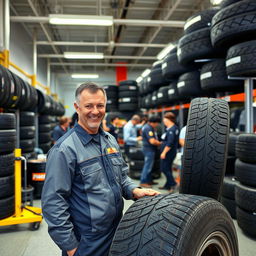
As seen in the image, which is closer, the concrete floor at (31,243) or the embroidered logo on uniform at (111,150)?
the embroidered logo on uniform at (111,150)

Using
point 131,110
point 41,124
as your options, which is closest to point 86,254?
point 41,124

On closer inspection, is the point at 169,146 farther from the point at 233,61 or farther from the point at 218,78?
the point at 233,61

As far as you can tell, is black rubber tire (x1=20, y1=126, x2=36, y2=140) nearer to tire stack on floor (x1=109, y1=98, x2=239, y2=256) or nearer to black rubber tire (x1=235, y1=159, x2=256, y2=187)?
black rubber tire (x1=235, y1=159, x2=256, y2=187)

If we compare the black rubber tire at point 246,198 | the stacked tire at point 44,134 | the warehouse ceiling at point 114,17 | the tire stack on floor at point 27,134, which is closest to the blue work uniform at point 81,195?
the black rubber tire at point 246,198

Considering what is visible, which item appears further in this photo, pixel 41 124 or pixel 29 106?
pixel 41 124

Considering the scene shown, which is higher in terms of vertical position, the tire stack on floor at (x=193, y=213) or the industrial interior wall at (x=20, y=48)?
the industrial interior wall at (x=20, y=48)

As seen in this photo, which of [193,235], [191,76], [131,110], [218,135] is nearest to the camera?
[193,235]

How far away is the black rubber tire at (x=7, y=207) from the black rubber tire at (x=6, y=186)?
52mm

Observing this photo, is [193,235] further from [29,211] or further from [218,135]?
[29,211]

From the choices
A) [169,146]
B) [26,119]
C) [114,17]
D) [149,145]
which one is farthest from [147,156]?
[114,17]

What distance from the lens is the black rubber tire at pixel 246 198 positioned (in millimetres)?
2908

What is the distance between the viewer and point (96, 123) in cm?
157

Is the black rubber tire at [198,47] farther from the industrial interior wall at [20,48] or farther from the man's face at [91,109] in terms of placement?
the industrial interior wall at [20,48]

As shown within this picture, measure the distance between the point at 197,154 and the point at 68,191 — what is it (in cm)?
85
